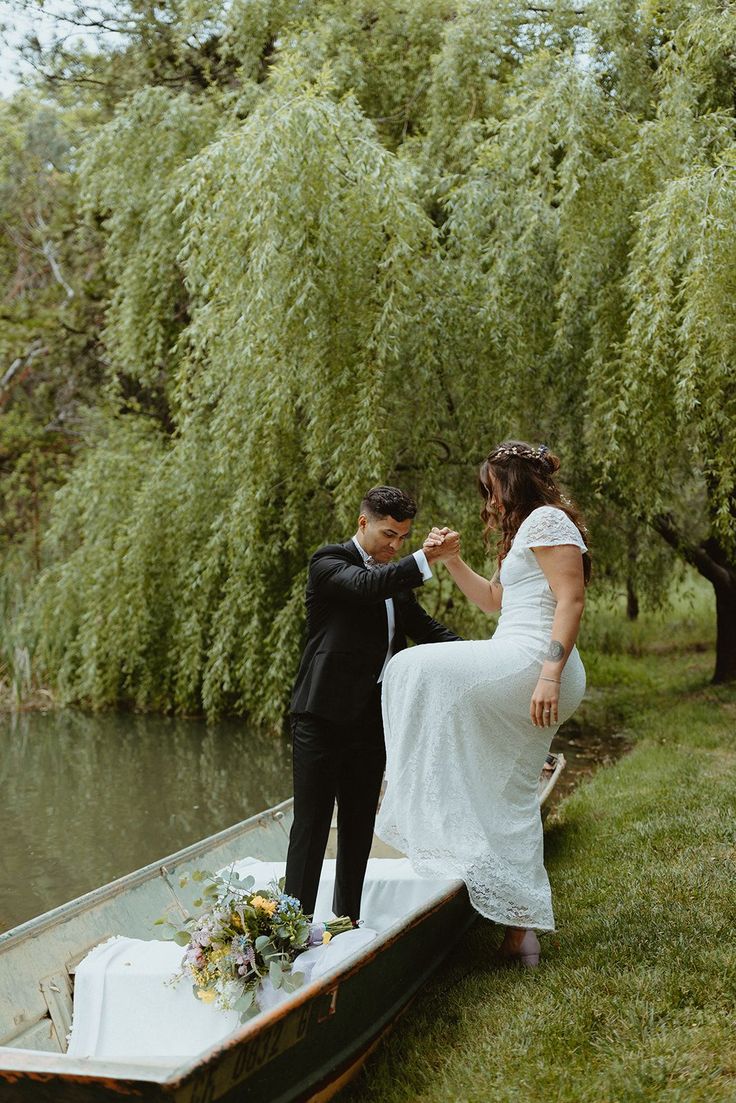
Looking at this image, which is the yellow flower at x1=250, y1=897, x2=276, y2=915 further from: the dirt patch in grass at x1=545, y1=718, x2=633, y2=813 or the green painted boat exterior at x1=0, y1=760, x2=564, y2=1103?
the dirt patch in grass at x1=545, y1=718, x2=633, y2=813

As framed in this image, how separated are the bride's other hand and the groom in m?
0.52

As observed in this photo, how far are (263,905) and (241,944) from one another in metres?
0.15

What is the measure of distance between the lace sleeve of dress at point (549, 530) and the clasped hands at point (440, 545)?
0.24 metres

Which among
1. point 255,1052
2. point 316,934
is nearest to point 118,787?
point 316,934

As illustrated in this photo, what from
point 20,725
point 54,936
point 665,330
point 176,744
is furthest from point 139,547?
point 54,936

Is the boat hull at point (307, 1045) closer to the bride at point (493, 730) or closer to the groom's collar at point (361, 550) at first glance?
the bride at point (493, 730)

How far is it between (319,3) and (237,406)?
14.0 feet

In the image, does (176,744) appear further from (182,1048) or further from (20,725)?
(182,1048)

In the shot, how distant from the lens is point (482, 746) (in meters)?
3.81

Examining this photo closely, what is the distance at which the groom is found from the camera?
12.2 ft

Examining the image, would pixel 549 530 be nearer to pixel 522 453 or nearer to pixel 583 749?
pixel 522 453

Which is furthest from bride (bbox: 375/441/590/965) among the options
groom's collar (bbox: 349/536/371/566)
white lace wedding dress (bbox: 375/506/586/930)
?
groom's collar (bbox: 349/536/371/566)

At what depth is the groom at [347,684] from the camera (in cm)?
371

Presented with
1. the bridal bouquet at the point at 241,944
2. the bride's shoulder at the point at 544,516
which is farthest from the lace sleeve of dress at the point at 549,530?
the bridal bouquet at the point at 241,944
